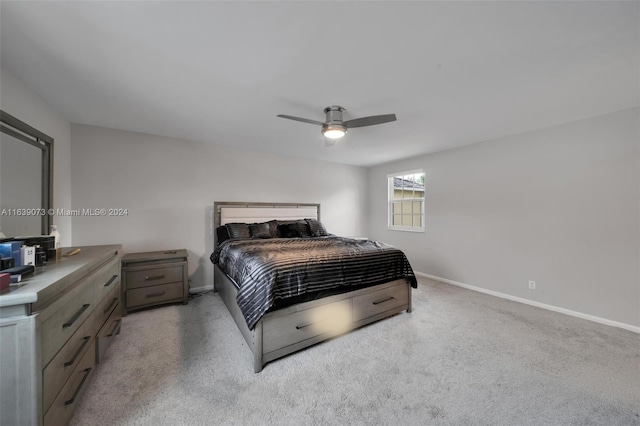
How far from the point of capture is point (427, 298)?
338 cm

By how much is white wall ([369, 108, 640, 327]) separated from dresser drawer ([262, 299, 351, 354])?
2.65 metres

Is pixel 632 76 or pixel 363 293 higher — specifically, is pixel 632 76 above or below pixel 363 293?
above

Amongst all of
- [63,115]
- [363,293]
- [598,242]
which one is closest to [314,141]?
[363,293]

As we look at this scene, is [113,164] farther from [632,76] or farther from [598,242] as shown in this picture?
[598,242]

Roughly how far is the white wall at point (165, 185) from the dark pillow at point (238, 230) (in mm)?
481

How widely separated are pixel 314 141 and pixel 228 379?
3.08 m

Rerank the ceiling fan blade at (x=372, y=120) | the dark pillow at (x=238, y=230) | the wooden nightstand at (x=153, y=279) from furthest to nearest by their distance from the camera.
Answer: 1. the dark pillow at (x=238, y=230)
2. the wooden nightstand at (x=153, y=279)
3. the ceiling fan blade at (x=372, y=120)

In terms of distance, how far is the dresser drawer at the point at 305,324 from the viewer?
6.39 feet

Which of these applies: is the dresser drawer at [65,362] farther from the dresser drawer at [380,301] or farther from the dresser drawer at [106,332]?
the dresser drawer at [380,301]

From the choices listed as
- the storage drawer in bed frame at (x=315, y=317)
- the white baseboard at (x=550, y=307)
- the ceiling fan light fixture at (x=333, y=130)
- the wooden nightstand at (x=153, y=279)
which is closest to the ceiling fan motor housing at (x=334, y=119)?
the ceiling fan light fixture at (x=333, y=130)

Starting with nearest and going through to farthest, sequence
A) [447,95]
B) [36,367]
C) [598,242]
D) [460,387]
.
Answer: [36,367] < [460,387] < [447,95] < [598,242]

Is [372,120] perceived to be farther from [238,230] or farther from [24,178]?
[24,178]

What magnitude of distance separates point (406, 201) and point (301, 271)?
359 centimetres

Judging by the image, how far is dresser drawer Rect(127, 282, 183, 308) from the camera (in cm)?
286
